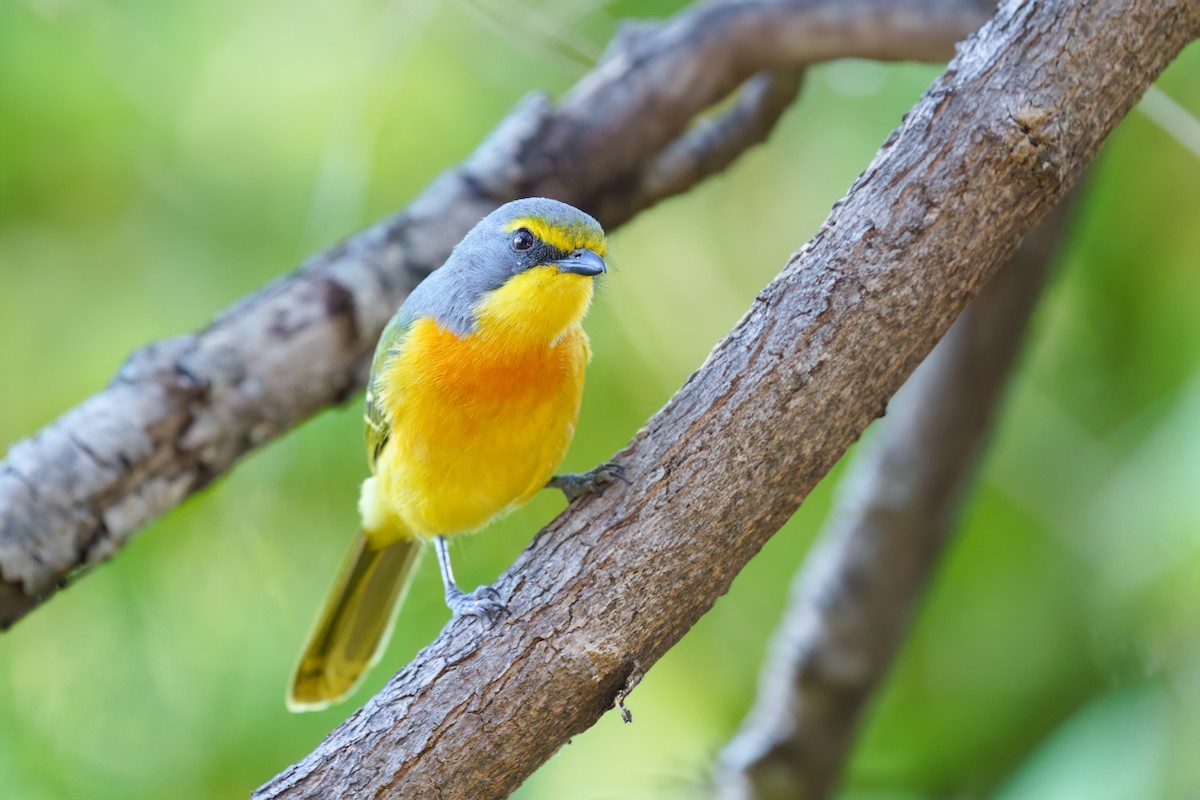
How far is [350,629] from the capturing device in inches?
132

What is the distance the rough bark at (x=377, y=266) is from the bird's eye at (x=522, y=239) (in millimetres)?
912

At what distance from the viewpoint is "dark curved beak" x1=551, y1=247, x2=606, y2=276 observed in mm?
2562

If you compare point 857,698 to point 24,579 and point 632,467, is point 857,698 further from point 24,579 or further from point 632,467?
point 24,579

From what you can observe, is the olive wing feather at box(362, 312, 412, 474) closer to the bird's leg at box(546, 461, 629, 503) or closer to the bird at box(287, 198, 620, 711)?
the bird at box(287, 198, 620, 711)

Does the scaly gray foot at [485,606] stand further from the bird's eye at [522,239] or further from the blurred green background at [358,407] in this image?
the blurred green background at [358,407]

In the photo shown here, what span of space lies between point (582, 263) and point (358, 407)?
79.8 inches

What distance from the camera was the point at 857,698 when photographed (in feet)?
14.0

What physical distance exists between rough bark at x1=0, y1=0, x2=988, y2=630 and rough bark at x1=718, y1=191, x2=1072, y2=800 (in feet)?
3.91

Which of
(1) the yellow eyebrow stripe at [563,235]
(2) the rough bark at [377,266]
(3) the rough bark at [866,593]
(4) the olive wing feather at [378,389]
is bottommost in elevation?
(3) the rough bark at [866,593]

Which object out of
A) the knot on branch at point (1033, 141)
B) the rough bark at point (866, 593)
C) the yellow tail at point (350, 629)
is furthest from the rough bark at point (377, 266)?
the knot on branch at point (1033, 141)

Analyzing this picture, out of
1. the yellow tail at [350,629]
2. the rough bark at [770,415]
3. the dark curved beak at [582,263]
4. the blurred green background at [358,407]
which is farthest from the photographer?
the blurred green background at [358,407]

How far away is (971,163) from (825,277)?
358mm

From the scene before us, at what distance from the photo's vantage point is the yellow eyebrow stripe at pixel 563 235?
2625mm

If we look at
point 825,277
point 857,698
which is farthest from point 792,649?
point 825,277
